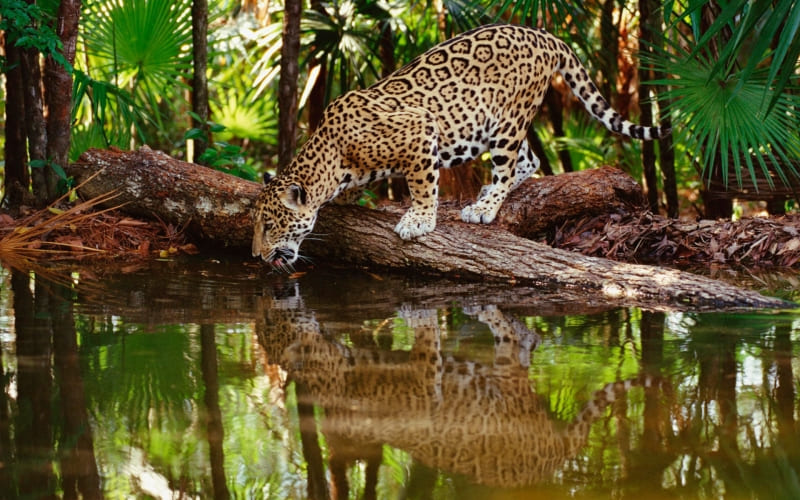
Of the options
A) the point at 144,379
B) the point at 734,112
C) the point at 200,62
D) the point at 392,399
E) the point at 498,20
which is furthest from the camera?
the point at 498,20

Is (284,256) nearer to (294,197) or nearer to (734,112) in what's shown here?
(294,197)

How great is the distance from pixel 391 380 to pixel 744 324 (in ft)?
7.02

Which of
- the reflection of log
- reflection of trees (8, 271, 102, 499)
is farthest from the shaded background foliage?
reflection of trees (8, 271, 102, 499)

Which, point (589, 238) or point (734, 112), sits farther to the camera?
point (589, 238)

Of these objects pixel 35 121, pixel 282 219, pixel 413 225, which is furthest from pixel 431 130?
pixel 35 121

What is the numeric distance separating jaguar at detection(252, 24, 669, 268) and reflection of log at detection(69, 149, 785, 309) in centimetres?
24

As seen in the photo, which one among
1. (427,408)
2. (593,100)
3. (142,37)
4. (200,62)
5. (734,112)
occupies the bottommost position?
(427,408)

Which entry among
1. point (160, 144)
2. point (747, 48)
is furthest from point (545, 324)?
point (160, 144)

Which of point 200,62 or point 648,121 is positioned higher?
point 200,62

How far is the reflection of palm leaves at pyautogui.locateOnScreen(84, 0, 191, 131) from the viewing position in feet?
30.0

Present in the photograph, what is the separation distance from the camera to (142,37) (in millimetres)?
9234

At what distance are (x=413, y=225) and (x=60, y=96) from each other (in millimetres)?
3625

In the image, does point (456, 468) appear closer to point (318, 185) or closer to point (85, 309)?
point (85, 309)

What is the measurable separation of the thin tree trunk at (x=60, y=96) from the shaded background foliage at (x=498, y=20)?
0.32 ft
